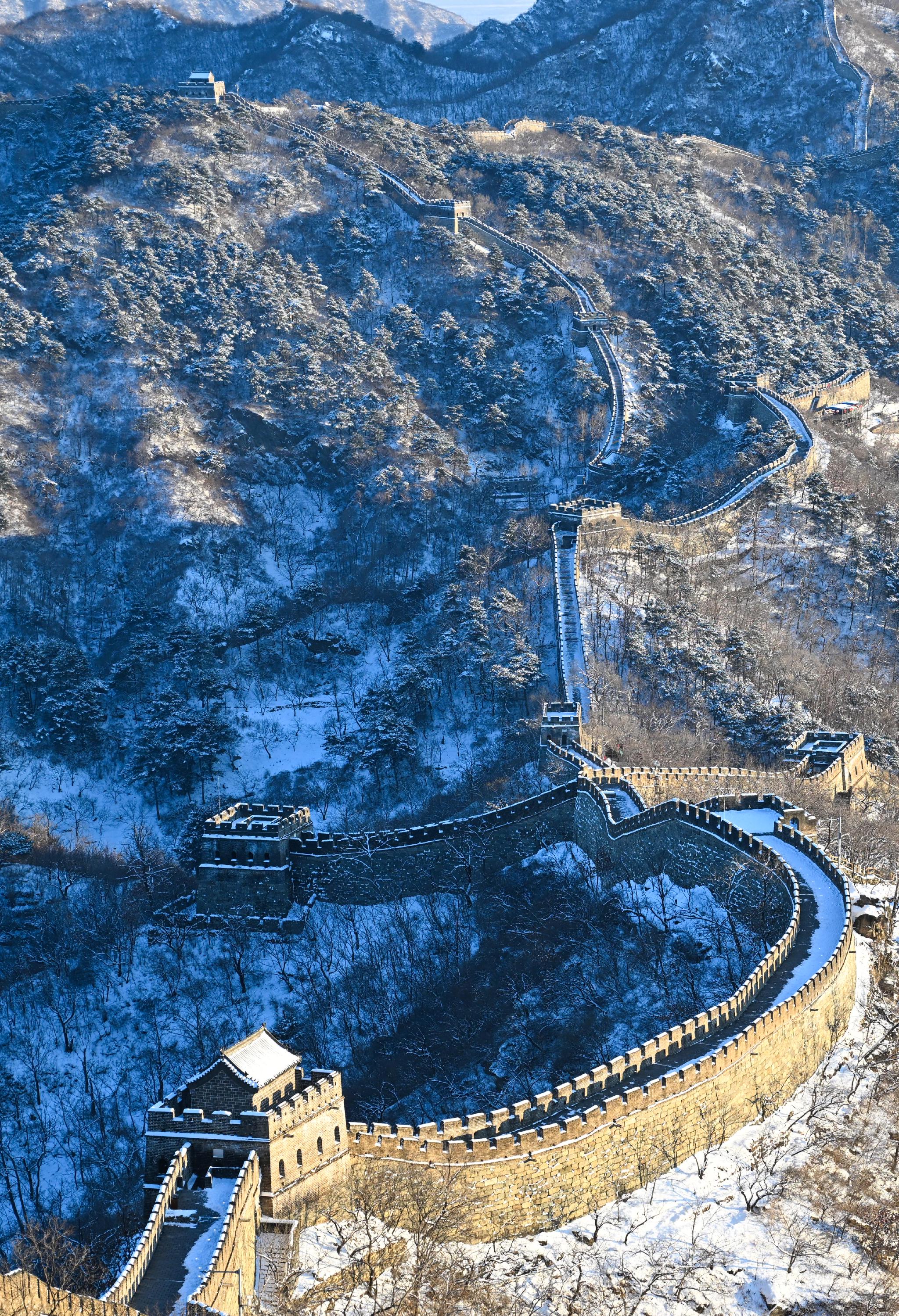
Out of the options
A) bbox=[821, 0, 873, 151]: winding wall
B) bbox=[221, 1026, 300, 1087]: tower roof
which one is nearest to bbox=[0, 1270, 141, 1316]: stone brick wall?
bbox=[221, 1026, 300, 1087]: tower roof

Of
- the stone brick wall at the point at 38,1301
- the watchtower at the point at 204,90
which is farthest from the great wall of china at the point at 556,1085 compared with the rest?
the watchtower at the point at 204,90

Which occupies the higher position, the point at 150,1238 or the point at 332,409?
the point at 332,409

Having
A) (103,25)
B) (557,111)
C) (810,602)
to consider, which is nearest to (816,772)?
(810,602)

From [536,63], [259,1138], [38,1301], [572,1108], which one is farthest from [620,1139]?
[536,63]

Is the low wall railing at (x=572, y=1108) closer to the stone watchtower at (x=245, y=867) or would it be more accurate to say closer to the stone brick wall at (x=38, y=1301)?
the stone brick wall at (x=38, y=1301)

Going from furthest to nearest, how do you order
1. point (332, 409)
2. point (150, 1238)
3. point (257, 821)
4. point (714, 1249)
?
point (332, 409) → point (257, 821) → point (714, 1249) → point (150, 1238)

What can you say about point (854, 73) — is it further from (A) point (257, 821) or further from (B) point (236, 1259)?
(B) point (236, 1259)

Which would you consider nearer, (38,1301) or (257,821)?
(38,1301)
